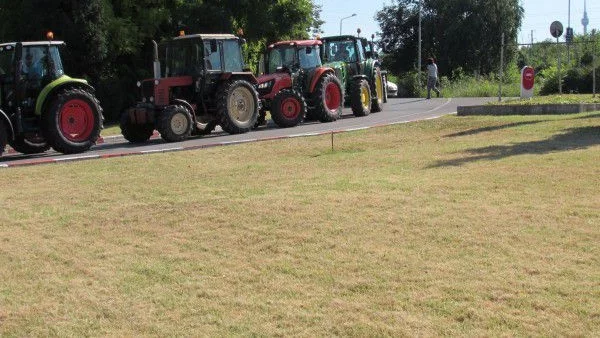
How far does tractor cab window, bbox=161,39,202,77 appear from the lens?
2167 cm

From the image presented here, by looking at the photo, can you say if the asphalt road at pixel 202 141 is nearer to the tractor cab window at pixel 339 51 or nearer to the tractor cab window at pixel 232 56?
the tractor cab window at pixel 232 56

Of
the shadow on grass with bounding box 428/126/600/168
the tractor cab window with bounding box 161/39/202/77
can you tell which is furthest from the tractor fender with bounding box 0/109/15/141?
the shadow on grass with bounding box 428/126/600/168

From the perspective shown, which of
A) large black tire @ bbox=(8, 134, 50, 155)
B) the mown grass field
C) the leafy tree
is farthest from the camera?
the leafy tree

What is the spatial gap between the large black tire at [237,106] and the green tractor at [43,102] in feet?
11.9

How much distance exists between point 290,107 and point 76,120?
688 centimetres

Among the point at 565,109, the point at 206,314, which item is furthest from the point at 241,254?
the point at 565,109

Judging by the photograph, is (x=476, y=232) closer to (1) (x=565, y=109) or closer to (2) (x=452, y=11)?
(1) (x=565, y=109)

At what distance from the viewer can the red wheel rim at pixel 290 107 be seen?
77.6 ft

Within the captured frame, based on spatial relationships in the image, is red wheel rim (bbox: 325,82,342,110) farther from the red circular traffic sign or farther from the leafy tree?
the leafy tree

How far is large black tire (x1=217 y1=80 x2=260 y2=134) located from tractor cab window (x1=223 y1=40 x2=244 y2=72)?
0.54 metres

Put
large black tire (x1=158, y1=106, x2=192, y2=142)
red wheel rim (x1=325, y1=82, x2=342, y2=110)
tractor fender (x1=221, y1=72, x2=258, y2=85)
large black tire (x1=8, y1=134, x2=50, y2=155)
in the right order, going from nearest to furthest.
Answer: large black tire (x1=8, y1=134, x2=50, y2=155)
large black tire (x1=158, y1=106, x2=192, y2=142)
tractor fender (x1=221, y1=72, x2=258, y2=85)
red wheel rim (x1=325, y1=82, x2=342, y2=110)

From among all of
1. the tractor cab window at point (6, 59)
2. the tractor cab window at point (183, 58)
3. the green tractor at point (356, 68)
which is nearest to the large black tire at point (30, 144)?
the tractor cab window at point (6, 59)

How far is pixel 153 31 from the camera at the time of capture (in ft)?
102

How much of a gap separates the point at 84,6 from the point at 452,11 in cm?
4366
